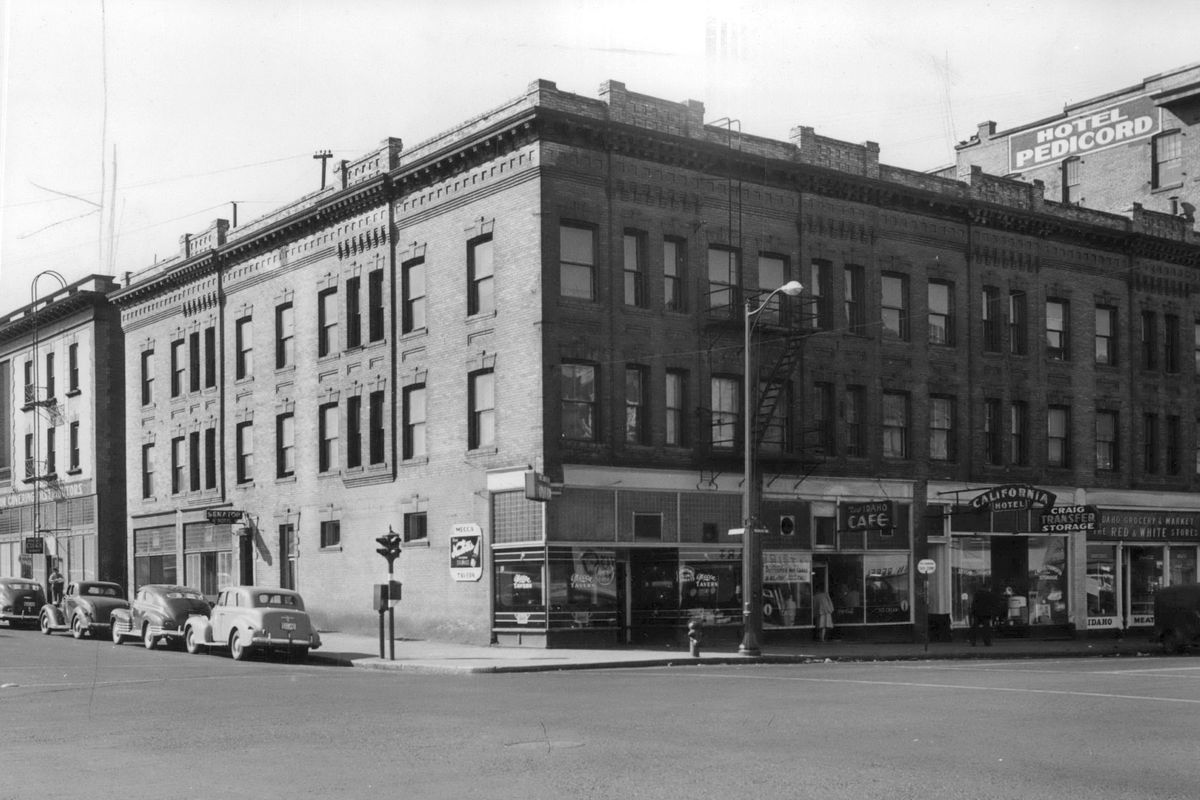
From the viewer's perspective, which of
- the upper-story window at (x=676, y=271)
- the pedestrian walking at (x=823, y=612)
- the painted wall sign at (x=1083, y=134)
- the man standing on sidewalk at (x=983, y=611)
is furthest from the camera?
the painted wall sign at (x=1083, y=134)

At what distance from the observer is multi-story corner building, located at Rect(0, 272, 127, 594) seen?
56781 mm

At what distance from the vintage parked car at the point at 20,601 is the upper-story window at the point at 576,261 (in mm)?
21731

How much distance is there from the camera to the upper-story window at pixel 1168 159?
2036 inches

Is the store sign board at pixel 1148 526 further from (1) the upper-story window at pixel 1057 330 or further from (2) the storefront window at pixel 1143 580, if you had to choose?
(1) the upper-story window at pixel 1057 330

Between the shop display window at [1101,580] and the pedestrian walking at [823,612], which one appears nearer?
the pedestrian walking at [823,612]

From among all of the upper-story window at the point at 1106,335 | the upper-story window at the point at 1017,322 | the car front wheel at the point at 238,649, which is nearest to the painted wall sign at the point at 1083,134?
the upper-story window at the point at 1106,335

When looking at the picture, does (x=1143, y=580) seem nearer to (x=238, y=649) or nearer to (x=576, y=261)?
(x=576, y=261)

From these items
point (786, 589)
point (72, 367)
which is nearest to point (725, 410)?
point (786, 589)

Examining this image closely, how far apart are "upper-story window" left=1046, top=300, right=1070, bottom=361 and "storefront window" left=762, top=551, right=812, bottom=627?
12392 millimetres

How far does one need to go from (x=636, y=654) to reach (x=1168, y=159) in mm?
33022

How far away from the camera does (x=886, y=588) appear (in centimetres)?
3975

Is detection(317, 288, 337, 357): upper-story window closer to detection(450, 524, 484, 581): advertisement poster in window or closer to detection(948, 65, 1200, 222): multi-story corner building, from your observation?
detection(450, 524, 484, 581): advertisement poster in window

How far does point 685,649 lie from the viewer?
33.4m

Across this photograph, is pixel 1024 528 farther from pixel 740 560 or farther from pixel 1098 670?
pixel 1098 670
